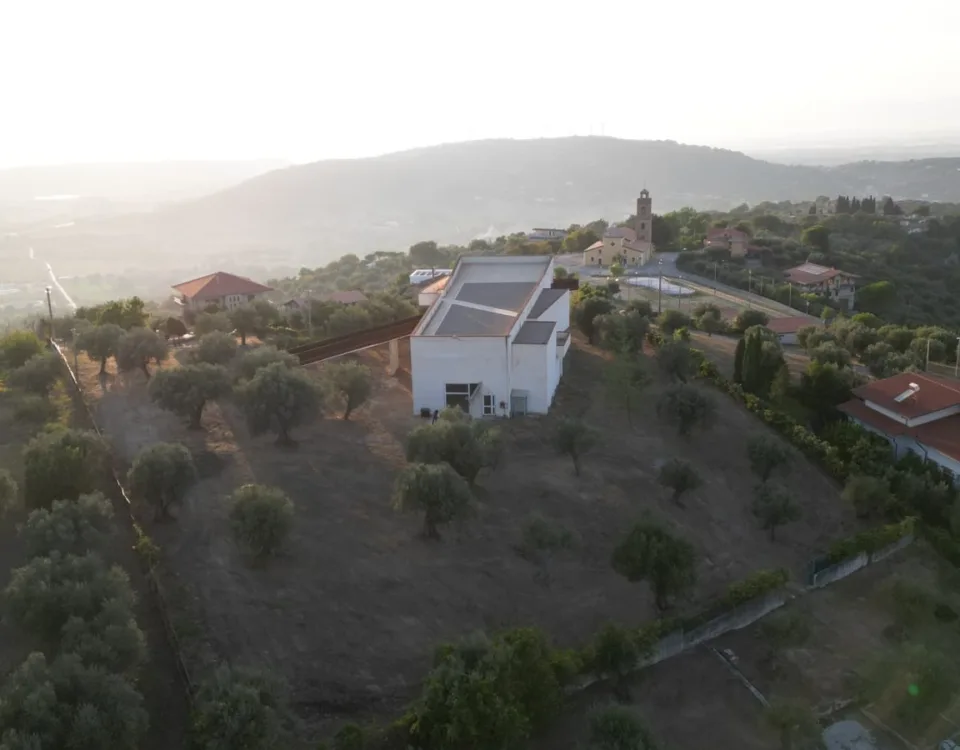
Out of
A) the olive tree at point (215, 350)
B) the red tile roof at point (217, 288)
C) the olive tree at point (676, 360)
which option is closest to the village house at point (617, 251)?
the red tile roof at point (217, 288)

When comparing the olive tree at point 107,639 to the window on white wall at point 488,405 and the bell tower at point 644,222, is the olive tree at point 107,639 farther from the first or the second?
the bell tower at point 644,222

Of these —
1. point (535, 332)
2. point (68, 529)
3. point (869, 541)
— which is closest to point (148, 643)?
point (68, 529)

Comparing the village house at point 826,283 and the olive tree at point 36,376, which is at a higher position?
the olive tree at point 36,376

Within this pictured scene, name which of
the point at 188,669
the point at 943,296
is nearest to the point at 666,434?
the point at 188,669

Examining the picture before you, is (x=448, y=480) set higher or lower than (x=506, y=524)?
higher

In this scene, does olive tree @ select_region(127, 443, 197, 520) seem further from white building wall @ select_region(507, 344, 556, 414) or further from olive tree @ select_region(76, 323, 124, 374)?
olive tree @ select_region(76, 323, 124, 374)

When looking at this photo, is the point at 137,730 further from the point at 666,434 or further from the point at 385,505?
the point at 666,434
